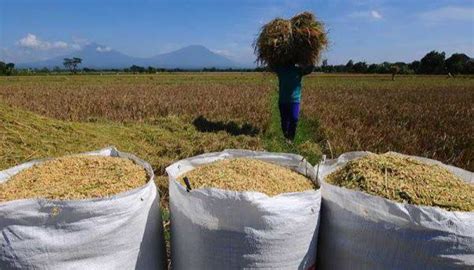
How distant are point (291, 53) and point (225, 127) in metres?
1.86

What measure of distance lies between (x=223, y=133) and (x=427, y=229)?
6188 mm

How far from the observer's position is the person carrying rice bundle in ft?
25.1

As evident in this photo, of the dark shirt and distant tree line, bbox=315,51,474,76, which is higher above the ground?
the dark shirt

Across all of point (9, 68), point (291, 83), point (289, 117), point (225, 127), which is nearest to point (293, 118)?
point (289, 117)

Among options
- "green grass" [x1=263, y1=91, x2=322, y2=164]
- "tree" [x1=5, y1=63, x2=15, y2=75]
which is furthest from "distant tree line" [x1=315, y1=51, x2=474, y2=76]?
"green grass" [x1=263, y1=91, x2=322, y2=164]

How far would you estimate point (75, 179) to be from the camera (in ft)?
6.78

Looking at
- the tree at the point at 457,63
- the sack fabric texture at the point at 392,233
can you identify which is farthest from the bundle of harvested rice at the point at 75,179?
the tree at the point at 457,63

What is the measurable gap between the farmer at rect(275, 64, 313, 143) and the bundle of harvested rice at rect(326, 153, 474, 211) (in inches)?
203

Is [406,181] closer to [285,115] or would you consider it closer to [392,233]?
[392,233]

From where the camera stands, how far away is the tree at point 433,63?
59.5m

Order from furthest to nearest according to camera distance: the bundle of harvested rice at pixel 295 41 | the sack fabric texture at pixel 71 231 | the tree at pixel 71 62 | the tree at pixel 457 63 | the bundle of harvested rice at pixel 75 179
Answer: the tree at pixel 71 62, the tree at pixel 457 63, the bundle of harvested rice at pixel 295 41, the bundle of harvested rice at pixel 75 179, the sack fabric texture at pixel 71 231

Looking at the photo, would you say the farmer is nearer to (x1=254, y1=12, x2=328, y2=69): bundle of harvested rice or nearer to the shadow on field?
(x1=254, y1=12, x2=328, y2=69): bundle of harvested rice

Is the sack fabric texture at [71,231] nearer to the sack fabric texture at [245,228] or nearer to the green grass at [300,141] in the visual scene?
the sack fabric texture at [245,228]

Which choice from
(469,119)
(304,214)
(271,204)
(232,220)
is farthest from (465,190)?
(469,119)
